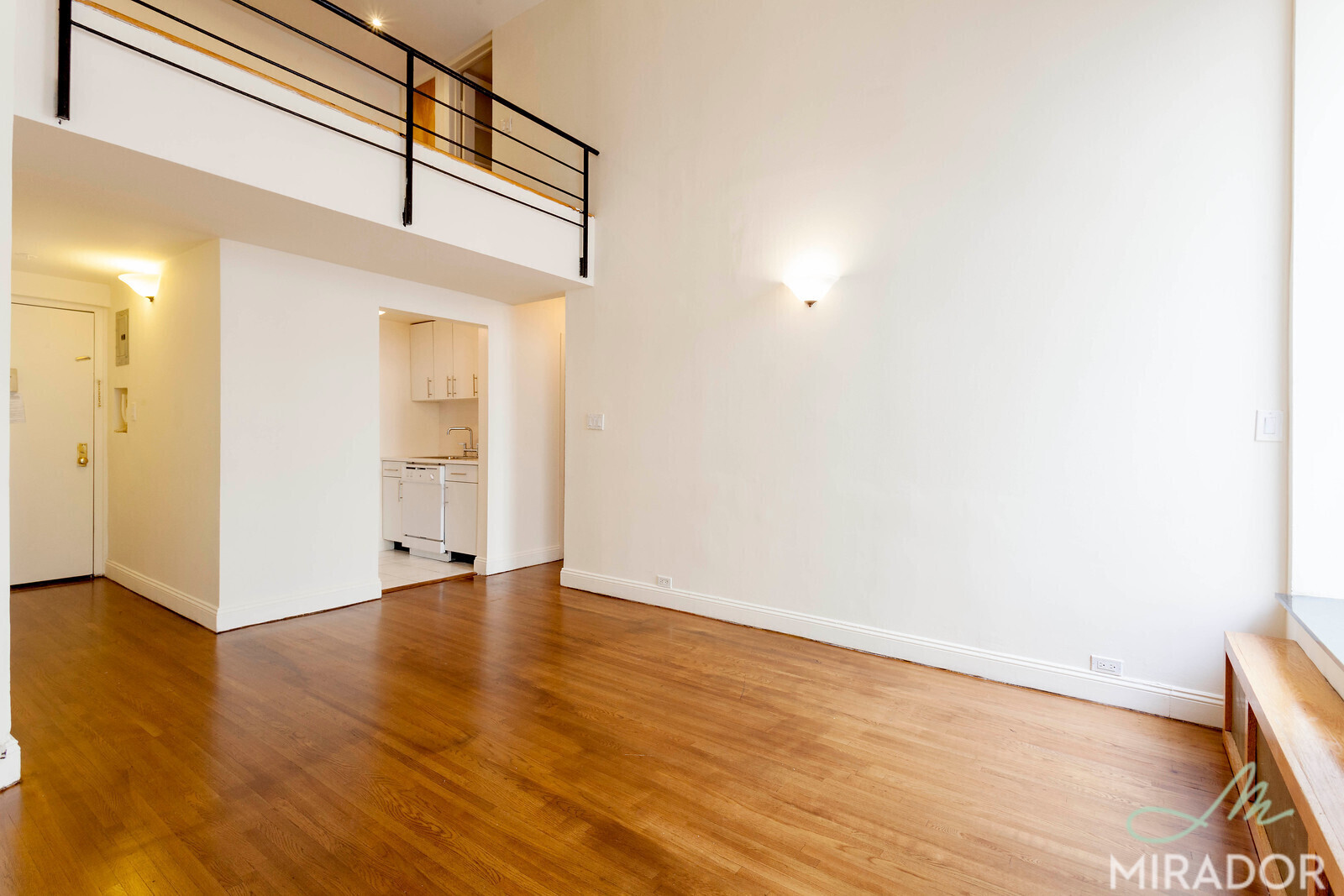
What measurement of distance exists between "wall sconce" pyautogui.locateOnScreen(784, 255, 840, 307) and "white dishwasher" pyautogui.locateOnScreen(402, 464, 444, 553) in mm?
3727

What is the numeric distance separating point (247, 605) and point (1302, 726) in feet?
16.2

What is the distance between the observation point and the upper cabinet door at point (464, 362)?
633 centimetres

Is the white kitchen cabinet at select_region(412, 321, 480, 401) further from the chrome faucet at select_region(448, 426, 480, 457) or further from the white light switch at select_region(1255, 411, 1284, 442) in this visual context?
the white light switch at select_region(1255, 411, 1284, 442)

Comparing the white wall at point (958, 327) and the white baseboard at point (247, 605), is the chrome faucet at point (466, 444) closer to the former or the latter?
the white baseboard at point (247, 605)

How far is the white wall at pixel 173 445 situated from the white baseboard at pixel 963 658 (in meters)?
2.80

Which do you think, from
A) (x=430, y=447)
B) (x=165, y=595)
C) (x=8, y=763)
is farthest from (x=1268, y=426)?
(x=430, y=447)

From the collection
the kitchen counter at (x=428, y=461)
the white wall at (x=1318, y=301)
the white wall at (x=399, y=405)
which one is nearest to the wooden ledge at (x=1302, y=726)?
the white wall at (x=1318, y=301)

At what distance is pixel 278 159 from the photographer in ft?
9.75

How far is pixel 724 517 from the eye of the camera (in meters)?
4.27

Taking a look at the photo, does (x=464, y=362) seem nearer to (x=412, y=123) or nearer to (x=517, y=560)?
(x=517, y=560)

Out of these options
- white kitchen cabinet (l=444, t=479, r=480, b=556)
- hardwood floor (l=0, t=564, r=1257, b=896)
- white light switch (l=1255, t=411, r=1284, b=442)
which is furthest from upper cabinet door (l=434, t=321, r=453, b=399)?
white light switch (l=1255, t=411, r=1284, b=442)

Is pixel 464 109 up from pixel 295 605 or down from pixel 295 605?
up

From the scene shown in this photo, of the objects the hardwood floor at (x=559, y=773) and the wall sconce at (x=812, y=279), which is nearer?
the hardwood floor at (x=559, y=773)

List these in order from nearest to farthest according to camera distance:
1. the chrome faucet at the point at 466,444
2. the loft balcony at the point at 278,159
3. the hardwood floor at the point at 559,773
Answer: the hardwood floor at the point at 559,773 → the loft balcony at the point at 278,159 → the chrome faucet at the point at 466,444
